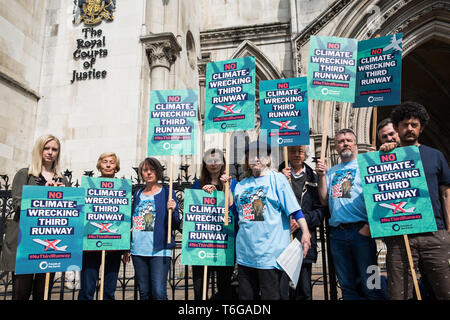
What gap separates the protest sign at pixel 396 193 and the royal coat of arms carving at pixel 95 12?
30.9 ft

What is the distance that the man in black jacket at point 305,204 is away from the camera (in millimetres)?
3363

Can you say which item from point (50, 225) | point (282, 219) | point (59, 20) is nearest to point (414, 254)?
point (282, 219)

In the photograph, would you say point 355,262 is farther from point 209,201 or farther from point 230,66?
point 230,66

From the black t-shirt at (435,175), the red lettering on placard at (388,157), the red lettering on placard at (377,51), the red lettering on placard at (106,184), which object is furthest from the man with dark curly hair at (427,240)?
the red lettering on placard at (106,184)

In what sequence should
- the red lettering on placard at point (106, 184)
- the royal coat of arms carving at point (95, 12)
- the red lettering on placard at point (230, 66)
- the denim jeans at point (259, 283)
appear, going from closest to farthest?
the denim jeans at point (259, 283) < the red lettering on placard at point (106, 184) < the red lettering on placard at point (230, 66) < the royal coat of arms carving at point (95, 12)

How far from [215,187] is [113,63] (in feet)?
23.9

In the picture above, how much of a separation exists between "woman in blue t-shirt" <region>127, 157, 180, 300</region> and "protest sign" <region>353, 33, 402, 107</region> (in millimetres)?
2686

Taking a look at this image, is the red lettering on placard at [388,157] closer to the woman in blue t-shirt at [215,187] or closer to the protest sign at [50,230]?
the woman in blue t-shirt at [215,187]

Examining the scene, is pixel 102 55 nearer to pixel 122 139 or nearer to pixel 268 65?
pixel 122 139

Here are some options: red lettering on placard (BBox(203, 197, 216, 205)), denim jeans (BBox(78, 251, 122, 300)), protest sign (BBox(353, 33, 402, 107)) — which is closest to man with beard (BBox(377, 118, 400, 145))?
protest sign (BBox(353, 33, 402, 107))

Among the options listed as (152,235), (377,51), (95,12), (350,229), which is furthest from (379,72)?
(95,12)

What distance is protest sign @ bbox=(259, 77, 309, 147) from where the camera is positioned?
388 cm

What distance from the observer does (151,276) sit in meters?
3.35

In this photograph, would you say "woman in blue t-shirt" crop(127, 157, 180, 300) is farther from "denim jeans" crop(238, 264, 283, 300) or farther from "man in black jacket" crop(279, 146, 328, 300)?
"man in black jacket" crop(279, 146, 328, 300)
